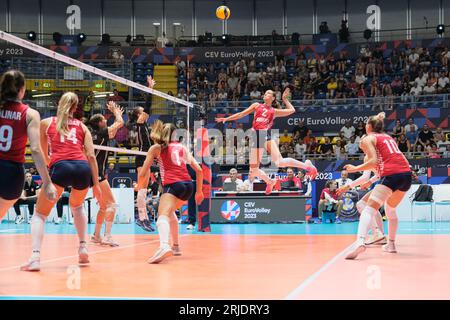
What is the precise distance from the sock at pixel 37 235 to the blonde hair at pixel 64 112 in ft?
3.23

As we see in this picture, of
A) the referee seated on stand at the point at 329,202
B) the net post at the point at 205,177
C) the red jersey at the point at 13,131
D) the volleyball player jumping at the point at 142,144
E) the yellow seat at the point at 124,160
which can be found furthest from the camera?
the yellow seat at the point at 124,160

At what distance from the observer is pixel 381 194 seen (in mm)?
8062

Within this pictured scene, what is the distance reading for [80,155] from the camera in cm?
695

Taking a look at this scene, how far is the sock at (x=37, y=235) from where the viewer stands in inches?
255

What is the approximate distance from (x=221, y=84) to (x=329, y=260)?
23.6 meters

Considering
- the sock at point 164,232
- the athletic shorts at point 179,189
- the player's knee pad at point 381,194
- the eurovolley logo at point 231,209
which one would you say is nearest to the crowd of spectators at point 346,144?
the eurovolley logo at point 231,209

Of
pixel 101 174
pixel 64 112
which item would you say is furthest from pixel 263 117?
pixel 64 112

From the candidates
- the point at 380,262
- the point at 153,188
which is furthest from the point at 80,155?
the point at 153,188

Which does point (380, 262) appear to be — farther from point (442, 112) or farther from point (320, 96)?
point (320, 96)

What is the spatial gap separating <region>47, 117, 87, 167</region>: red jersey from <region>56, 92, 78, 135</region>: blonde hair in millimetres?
65

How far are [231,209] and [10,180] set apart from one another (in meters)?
12.9

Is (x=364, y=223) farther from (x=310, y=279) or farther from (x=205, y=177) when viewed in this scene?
(x=205, y=177)

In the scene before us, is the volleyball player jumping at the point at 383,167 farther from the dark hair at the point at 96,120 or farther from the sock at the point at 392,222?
the dark hair at the point at 96,120

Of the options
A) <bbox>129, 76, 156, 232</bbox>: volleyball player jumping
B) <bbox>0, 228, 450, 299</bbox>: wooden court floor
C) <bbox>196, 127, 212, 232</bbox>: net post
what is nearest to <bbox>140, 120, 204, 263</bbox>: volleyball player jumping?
<bbox>0, 228, 450, 299</bbox>: wooden court floor
